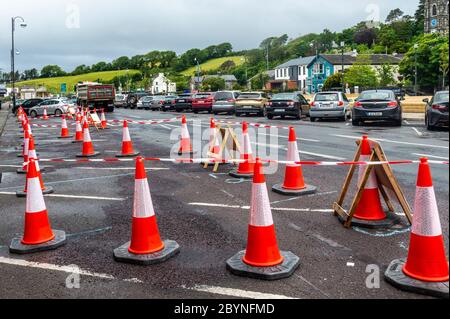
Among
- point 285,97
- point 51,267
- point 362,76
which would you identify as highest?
point 362,76

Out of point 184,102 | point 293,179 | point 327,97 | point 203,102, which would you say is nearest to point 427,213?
point 293,179

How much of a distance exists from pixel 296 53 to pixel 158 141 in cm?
15164

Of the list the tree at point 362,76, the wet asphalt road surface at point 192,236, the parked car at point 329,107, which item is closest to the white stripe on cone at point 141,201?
the wet asphalt road surface at point 192,236

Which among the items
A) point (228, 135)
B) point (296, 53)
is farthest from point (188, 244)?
point (296, 53)

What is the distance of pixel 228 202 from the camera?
7137mm

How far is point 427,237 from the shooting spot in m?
3.86

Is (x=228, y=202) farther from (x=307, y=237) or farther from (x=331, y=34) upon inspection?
(x=331, y=34)

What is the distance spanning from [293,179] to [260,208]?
10.3 feet

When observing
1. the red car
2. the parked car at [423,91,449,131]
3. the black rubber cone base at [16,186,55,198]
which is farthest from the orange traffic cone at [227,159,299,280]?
the red car

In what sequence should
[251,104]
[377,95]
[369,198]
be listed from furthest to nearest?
[251,104]
[377,95]
[369,198]

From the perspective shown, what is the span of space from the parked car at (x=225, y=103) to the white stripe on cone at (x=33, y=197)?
2711 centimetres

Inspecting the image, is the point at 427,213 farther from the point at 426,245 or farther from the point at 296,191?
the point at 296,191

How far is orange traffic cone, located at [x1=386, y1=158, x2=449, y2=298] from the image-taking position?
382cm
